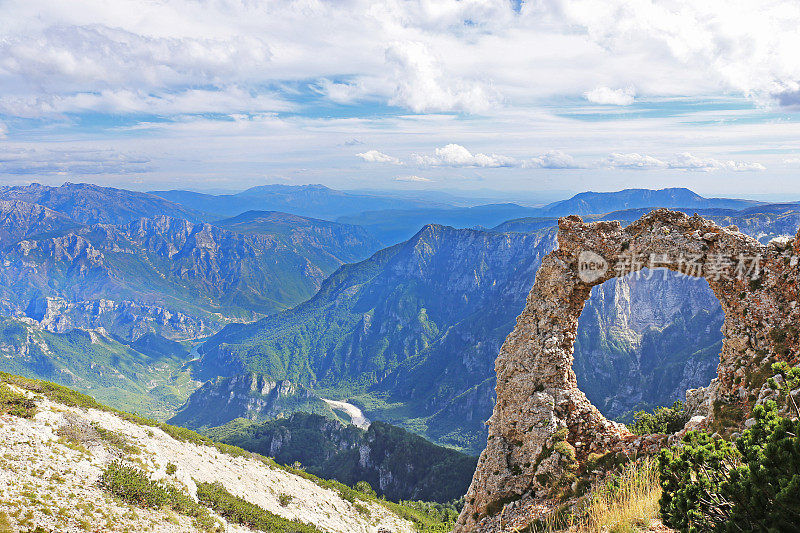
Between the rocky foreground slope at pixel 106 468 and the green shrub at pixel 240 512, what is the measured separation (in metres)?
0.80

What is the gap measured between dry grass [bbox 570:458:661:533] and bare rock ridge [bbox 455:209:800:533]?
4.43 metres

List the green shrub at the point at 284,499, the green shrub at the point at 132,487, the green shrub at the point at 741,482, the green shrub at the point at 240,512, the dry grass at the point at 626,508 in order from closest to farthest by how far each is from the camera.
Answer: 1. the green shrub at the point at 741,482
2. the dry grass at the point at 626,508
3. the green shrub at the point at 132,487
4. the green shrub at the point at 240,512
5. the green shrub at the point at 284,499

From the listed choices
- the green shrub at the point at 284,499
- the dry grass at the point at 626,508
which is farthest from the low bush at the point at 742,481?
the green shrub at the point at 284,499

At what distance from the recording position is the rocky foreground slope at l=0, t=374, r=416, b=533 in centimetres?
3272

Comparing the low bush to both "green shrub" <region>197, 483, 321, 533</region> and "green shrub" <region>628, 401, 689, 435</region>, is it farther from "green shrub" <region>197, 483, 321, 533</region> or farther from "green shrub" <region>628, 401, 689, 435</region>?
"green shrub" <region>197, 483, 321, 533</region>

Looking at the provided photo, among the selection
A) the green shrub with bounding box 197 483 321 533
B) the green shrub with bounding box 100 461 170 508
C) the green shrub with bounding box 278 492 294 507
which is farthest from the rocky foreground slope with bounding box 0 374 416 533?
the green shrub with bounding box 197 483 321 533

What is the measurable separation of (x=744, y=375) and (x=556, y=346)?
8.21 m

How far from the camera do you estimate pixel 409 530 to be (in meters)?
75.5

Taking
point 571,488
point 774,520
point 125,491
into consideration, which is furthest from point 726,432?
point 125,491

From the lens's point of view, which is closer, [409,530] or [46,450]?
[46,450]

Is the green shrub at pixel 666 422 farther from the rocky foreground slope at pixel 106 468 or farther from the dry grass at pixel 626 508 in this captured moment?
the rocky foreground slope at pixel 106 468

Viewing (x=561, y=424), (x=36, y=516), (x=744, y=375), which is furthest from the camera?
(x=36, y=516)

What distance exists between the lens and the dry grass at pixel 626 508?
477 inches

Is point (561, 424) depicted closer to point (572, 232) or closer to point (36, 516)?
point (572, 232)
